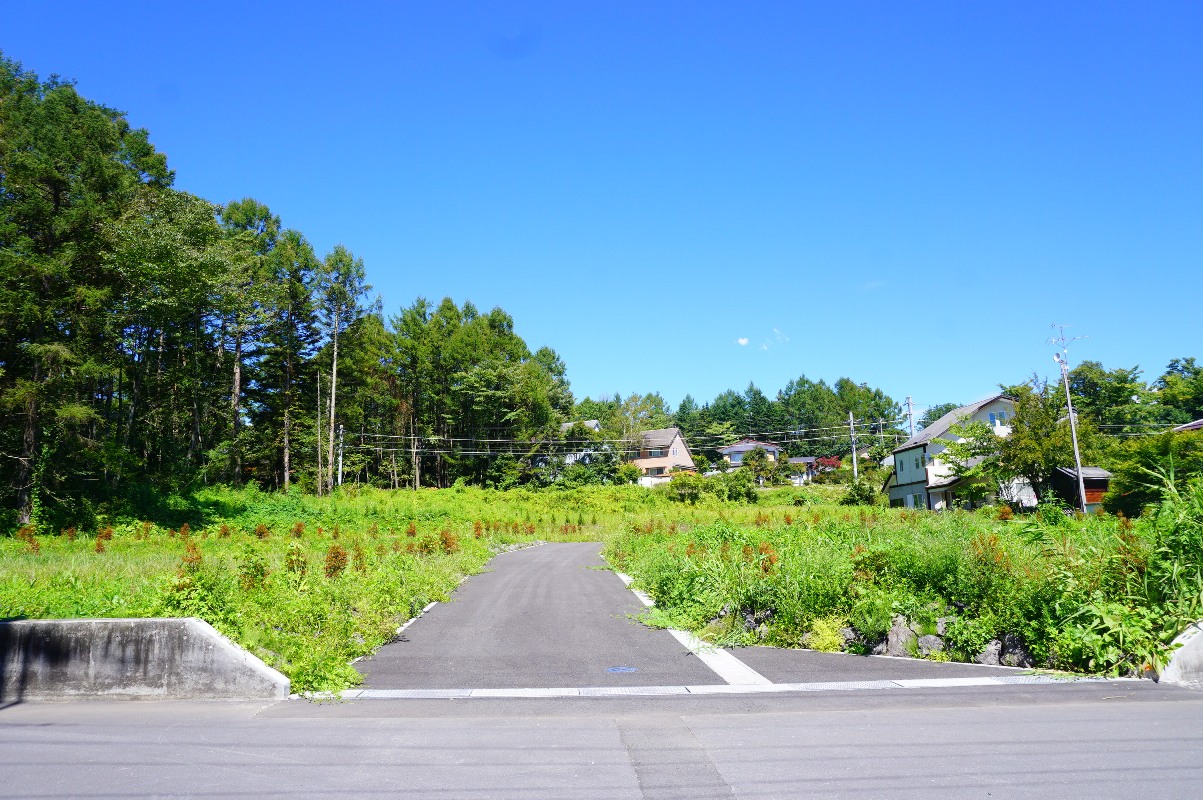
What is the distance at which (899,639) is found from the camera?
363 inches

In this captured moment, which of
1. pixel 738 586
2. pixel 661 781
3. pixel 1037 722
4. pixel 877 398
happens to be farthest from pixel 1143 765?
pixel 877 398

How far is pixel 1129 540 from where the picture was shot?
8.77 m

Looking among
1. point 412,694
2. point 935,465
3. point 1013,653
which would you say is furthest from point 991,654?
point 935,465

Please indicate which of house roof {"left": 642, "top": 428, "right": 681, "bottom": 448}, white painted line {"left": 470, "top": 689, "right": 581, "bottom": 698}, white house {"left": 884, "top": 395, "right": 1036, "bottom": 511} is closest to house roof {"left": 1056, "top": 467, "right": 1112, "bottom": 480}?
white house {"left": 884, "top": 395, "right": 1036, "bottom": 511}

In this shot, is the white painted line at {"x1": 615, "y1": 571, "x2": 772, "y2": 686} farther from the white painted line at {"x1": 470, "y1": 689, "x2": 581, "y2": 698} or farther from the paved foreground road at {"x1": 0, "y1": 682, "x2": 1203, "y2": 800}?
the white painted line at {"x1": 470, "y1": 689, "x2": 581, "y2": 698}

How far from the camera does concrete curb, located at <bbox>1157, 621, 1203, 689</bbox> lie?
7.49 m

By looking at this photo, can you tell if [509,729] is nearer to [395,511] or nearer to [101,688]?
[101,688]

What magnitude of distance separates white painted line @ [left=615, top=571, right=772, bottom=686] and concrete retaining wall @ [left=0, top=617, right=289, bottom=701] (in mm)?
4800

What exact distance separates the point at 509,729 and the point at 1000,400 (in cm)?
4633

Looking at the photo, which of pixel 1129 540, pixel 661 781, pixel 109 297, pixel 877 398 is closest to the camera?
pixel 661 781

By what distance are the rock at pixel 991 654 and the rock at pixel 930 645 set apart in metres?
0.45

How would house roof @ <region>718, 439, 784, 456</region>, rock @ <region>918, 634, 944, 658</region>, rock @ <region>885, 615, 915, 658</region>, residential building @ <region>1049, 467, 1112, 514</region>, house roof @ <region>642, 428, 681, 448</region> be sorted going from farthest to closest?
house roof @ <region>718, 439, 784, 456</region> < house roof @ <region>642, 428, 681, 448</region> < residential building @ <region>1049, 467, 1112, 514</region> < rock @ <region>885, 615, 915, 658</region> < rock @ <region>918, 634, 944, 658</region>

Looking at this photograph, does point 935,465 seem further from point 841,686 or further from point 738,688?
point 738,688

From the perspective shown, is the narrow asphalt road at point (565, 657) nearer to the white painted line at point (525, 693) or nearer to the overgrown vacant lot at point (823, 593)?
the white painted line at point (525, 693)
